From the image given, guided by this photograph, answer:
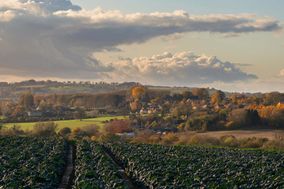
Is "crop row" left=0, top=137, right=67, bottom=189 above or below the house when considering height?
above

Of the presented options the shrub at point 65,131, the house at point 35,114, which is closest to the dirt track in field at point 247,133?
the shrub at point 65,131

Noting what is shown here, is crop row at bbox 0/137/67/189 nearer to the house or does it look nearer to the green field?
the green field

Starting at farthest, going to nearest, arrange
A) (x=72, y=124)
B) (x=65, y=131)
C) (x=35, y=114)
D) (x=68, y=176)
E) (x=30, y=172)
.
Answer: (x=35, y=114)
(x=72, y=124)
(x=65, y=131)
(x=68, y=176)
(x=30, y=172)

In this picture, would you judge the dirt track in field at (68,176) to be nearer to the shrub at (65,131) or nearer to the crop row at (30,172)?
the crop row at (30,172)

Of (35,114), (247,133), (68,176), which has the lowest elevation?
(247,133)

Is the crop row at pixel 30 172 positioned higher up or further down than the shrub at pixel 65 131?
higher up

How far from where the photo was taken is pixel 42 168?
43.5 meters

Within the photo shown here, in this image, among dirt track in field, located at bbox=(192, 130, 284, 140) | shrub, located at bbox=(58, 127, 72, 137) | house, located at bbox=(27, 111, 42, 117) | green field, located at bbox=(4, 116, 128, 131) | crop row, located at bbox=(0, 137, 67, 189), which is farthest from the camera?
house, located at bbox=(27, 111, 42, 117)

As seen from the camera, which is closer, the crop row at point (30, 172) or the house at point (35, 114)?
the crop row at point (30, 172)


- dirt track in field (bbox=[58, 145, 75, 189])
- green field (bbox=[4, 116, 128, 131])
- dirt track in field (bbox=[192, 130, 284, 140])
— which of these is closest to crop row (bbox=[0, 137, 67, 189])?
dirt track in field (bbox=[58, 145, 75, 189])

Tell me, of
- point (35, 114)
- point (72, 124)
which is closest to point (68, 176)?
point (72, 124)

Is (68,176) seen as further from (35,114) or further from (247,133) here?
(35,114)

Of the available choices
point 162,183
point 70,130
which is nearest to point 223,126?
point 70,130

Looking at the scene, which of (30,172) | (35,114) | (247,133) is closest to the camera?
(30,172)
